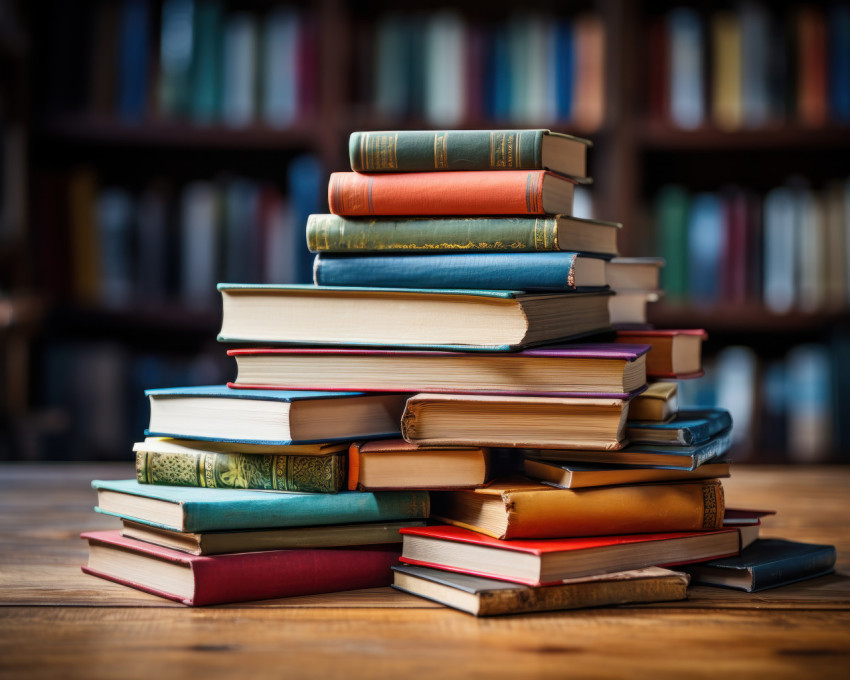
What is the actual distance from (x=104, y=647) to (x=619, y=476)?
0.40 m

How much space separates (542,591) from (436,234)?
320mm

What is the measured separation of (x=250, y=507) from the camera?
771mm

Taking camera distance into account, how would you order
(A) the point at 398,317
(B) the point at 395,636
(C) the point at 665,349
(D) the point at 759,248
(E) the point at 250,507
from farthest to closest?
1. (D) the point at 759,248
2. (C) the point at 665,349
3. (A) the point at 398,317
4. (E) the point at 250,507
5. (B) the point at 395,636

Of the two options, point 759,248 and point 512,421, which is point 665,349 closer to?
point 512,421

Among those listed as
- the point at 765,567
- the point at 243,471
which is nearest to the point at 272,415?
the point at 243,471

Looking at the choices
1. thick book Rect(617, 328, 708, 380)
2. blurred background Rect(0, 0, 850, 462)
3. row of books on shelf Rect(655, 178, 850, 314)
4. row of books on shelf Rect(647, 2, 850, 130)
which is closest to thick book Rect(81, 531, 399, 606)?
thick book Rect(617, 328, 708, 380)

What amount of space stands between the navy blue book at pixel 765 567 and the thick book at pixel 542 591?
6cm

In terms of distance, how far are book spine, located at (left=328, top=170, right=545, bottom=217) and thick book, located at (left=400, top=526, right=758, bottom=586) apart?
0.89 feet

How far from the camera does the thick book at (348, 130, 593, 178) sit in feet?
2.84

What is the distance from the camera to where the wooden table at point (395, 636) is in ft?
1.96

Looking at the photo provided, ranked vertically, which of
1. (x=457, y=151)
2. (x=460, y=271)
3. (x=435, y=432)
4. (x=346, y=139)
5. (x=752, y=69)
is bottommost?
(x=435, y=432)

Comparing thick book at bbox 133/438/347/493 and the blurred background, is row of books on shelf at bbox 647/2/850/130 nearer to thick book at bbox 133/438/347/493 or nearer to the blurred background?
the blurred background

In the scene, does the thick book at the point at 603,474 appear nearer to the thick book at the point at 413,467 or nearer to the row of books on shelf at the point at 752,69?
the thick book at the point at 413,467

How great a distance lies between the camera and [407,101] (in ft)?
7.53
